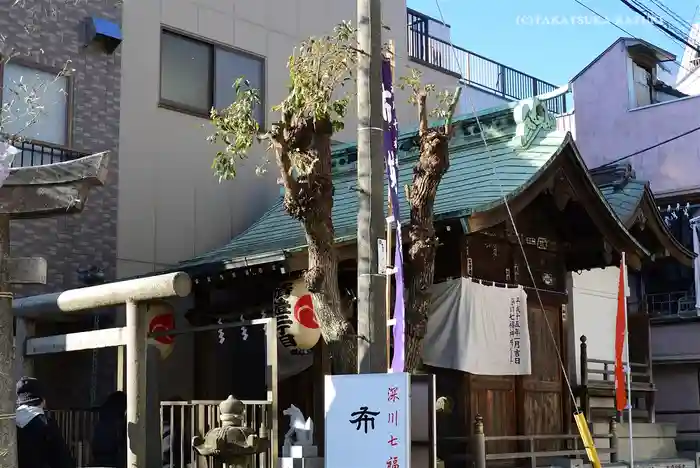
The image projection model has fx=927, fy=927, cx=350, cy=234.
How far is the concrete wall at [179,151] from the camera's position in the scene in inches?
615

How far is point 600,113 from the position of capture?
883 inches

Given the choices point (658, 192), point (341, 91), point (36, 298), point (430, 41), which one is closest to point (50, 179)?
point (36, 298)

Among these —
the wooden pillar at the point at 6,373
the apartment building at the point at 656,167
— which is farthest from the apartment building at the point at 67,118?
the apartment building at the point at 656,167

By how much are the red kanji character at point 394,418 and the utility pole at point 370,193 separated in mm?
539

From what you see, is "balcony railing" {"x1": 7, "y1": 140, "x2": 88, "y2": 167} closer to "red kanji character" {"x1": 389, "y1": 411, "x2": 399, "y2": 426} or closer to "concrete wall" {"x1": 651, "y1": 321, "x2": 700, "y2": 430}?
"red kanji character" {"x1": 389, "y1": 411, "x2": 399, "y2": 426}

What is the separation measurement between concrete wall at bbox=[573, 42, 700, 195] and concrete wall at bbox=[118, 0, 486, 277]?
26.7ft

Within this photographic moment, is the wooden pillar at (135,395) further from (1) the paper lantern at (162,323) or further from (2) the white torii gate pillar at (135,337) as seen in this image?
(1) the paper lantern at (162,323)

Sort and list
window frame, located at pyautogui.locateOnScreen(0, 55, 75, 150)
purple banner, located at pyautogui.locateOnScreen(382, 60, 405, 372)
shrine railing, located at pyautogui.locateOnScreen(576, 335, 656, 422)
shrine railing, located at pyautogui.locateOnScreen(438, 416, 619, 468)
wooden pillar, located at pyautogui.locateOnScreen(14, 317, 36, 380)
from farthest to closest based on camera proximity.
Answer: shrine railing, located at pyautogui.locateOnScreen(576, 335, 656, 422)
window frame, located at pyautogui.locateOnScreen(0, 55, 75, 150)
shrine railing, located at pyautogui.locateOnScreen(438, 416, 619, 468)
wooden pillar, located at pyautogui.locateOnScreen(14, 317, 36, 380)
purple banner, located at pyautogui.locateOnScreen(382, 60, 405, 372)

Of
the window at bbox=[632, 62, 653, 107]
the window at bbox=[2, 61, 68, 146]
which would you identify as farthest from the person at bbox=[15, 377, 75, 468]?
the window at bbox=[632, 62, 653, 107]

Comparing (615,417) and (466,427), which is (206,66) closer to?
(466,427)

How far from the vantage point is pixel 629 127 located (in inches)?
858

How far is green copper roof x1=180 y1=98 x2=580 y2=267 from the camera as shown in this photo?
1245 cm

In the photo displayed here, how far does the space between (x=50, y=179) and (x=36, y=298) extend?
109 inches

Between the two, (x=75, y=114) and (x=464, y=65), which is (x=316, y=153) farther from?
(x=464, y=65)
